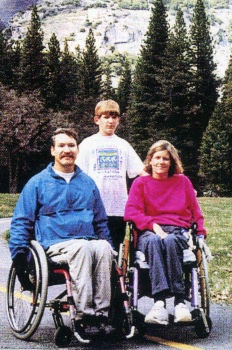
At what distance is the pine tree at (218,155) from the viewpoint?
183 feet

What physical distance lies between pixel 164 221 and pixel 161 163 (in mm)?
492

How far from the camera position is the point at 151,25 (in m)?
68.6

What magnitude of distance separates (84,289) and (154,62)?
217 feet

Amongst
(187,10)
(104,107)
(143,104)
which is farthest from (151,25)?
(187,10)

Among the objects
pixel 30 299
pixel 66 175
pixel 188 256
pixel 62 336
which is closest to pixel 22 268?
pixel 30 299

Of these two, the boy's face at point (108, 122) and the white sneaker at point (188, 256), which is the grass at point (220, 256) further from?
the boy's face at point (108, 122)

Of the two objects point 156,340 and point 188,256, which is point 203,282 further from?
point 156,340

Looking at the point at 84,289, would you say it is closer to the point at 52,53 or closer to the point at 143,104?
the point at 143,104

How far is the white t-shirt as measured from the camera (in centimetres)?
625

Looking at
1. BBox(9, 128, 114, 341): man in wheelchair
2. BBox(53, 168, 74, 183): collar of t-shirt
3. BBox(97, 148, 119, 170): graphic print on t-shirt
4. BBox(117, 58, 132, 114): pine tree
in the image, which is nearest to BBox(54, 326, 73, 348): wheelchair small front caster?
BBox(9, 128, 114, 341): man in wheelchair

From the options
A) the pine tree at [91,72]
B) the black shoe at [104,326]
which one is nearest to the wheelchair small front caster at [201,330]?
the black shoe at [104,326]

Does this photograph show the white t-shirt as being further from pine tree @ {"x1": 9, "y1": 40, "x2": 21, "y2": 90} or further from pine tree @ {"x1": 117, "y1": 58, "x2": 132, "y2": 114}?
pine tree @ {"x1": 117, "y1": 58, "x2": 132, "y2": 114}

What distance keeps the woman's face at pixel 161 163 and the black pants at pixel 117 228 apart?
66cm

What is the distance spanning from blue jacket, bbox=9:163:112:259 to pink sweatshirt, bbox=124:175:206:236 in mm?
367
